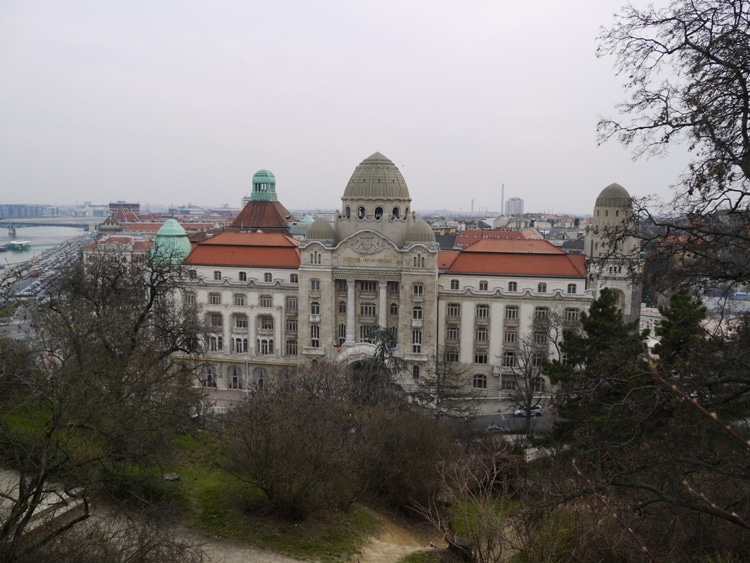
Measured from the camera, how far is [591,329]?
3183 cm

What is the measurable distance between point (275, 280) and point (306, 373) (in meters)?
20.8

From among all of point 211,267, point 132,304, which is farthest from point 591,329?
point 211,267

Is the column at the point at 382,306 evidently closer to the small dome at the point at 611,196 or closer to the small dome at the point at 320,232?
the small dome at the point at 320,232

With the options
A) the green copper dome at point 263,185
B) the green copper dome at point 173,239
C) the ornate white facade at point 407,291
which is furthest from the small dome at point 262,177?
the ornate white facade at point 407,291

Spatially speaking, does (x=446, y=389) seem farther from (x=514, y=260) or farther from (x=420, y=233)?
(x=420, y=233)

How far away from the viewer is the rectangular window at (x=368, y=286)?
53125mm

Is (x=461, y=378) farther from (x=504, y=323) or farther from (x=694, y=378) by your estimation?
(x=694, y=378)

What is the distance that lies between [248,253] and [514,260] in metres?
23.8

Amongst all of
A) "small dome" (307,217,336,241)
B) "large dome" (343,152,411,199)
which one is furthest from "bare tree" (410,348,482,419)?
"large dome" (343,152,411,199)

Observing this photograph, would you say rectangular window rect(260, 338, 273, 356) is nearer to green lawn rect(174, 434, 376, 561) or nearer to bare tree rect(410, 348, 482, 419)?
bare tree rect(410, 348, 482, 419)

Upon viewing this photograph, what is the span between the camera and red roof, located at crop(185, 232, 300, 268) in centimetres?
5650

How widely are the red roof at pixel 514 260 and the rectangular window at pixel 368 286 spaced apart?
5.87m

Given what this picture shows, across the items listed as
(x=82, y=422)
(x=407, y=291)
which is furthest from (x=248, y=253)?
(x=82, y=422)

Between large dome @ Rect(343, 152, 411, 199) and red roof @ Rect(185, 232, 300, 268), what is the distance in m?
7.91
